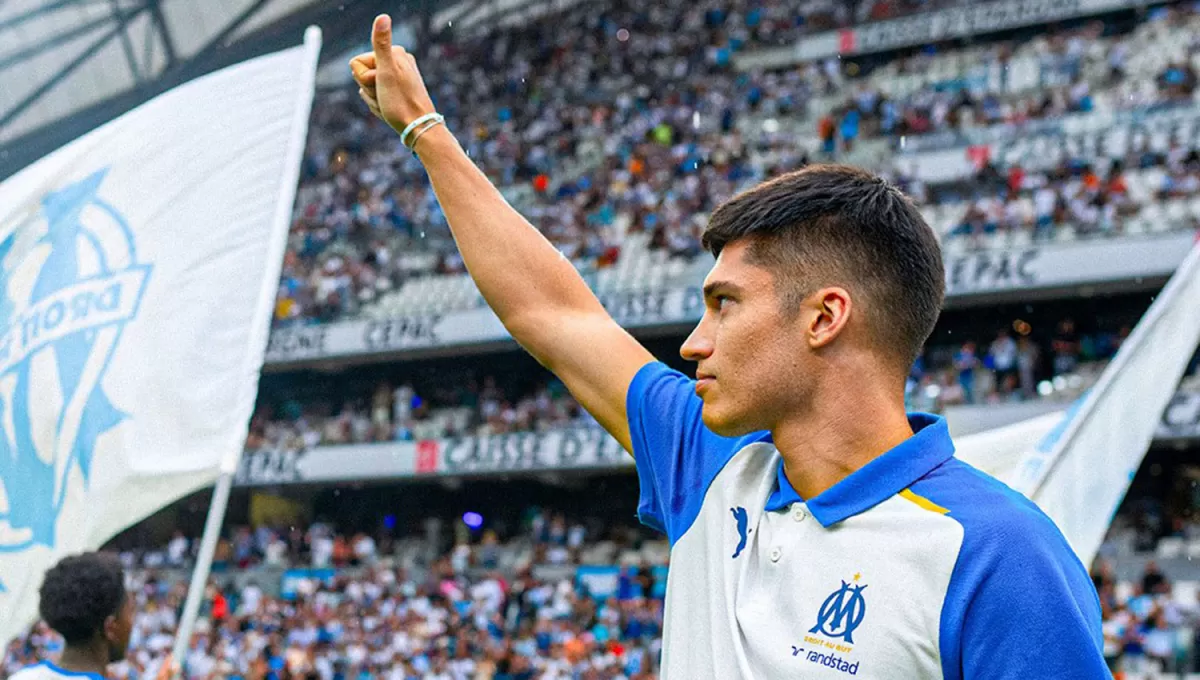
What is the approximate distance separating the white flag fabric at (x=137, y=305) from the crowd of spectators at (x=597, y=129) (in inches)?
667

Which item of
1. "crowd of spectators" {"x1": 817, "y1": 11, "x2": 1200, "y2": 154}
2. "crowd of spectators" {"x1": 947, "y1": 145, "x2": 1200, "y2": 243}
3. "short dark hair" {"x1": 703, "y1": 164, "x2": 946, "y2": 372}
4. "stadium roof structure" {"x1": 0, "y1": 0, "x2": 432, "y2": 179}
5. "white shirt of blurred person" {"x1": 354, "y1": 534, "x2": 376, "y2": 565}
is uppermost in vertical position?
"stadium roof structure" {"x1": 0, "y1": 0, "x2": 432, "y2": 179}

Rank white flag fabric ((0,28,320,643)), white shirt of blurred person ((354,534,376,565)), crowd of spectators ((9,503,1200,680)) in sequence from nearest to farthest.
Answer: white flag fabric ((0,28,320,643)) < crowd of spectators ((9,503,1200,680)) < white shirt of blurred person ((354,534,376,565))

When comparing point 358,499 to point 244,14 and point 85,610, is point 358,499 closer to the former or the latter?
point 244,14

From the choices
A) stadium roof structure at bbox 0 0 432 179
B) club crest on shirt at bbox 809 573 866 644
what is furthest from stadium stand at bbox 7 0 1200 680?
club crest on shirt at bbox 809 573 866 644

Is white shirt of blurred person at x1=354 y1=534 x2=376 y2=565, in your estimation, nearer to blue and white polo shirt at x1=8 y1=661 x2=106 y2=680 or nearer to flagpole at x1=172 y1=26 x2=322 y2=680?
flagpole at x1=172 y1=26 x2=322 y2=680

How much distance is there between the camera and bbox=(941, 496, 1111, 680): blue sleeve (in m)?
1.47

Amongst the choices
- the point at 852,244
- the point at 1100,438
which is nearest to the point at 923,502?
the point at 852,244

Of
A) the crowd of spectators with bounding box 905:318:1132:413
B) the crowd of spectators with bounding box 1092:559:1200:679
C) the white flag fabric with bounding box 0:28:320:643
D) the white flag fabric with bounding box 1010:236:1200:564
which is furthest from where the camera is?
the crowd of spectators with bounding box 905:318:1132:413

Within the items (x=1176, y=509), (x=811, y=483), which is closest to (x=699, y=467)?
(x=811, y=483)

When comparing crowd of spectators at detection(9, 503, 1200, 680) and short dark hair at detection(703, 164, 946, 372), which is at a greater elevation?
crowd of spectators at detection(9, 503, 1200, 680)

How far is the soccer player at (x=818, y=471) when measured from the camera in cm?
152

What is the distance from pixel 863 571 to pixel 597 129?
2435 centimetres

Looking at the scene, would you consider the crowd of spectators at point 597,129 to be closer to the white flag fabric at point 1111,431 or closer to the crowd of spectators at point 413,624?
the crowd of spectators at point 413,624

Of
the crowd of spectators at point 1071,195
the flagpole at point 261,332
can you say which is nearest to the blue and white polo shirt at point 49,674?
the flagpole at point 261,332
